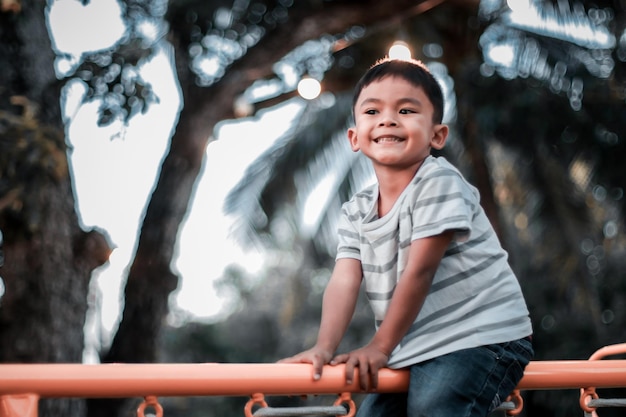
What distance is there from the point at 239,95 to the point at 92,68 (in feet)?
5.26

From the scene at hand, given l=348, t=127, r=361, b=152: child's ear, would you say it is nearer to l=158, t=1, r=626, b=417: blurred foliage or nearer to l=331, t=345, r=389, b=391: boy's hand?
l=331, t=345, r=389, b=391: boy's hand

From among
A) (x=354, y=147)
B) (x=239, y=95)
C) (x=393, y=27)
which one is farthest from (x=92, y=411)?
(x=393, y=27)

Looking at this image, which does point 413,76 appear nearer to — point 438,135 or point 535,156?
point 438,135

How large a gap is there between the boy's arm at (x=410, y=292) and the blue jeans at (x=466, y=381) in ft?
0.29

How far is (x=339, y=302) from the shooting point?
5.90 ft

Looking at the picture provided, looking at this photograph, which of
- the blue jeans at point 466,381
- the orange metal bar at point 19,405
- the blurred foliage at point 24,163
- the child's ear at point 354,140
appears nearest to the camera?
the orange metal bar at point 19,405

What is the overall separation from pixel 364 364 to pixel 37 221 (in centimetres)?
345

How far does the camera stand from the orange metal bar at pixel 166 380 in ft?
4.09

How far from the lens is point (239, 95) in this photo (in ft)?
22.1

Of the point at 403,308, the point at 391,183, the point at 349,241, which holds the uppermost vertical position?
the point at 391,183

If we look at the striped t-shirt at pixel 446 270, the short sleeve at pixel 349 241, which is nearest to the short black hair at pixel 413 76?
the striped t-shirt at pixel 446 270

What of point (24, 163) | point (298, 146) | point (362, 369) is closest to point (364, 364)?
point (362, 369)

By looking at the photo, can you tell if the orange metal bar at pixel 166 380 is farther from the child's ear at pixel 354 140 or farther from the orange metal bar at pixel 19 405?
the child's ear at pixel 354 140

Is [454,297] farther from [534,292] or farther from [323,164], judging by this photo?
[534,292]
